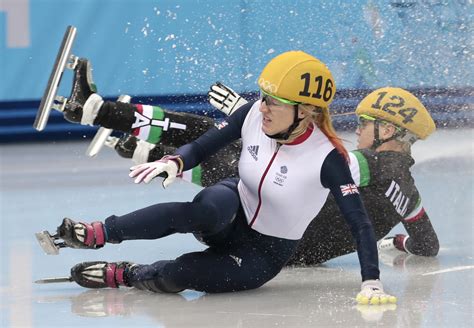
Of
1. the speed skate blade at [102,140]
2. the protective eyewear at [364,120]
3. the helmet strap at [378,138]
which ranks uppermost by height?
the protective eyewear at [364,120]

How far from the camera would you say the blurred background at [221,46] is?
10195mm

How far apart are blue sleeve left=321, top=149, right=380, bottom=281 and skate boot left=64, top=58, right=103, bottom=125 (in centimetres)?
167

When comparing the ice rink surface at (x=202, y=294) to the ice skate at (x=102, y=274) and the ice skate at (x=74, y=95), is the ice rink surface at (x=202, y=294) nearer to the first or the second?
the ice skate at (x=102, y=274)

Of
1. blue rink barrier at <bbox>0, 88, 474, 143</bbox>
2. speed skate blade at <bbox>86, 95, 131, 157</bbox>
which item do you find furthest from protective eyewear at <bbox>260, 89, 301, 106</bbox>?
blue rink barrier at <bbox>0, 88, 474, 143</bbox>

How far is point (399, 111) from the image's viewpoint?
6.20m

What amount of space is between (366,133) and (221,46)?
198 inches

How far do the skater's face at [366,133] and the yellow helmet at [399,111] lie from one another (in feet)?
0.12

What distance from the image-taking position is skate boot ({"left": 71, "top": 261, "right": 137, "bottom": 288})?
17.6ft

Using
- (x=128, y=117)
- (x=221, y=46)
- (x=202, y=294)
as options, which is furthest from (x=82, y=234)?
(x=221, y=46)

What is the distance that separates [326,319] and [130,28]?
7020 mm

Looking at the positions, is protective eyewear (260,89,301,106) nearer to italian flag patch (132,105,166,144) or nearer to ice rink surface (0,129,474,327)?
ice rink surface (0,129,474,327)

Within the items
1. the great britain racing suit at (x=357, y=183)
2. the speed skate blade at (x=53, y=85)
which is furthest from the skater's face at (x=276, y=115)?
the speed skate blade at (x=53, y=85)

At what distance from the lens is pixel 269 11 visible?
11.1m

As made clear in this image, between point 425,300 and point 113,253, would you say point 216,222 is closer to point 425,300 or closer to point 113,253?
point 425,300
